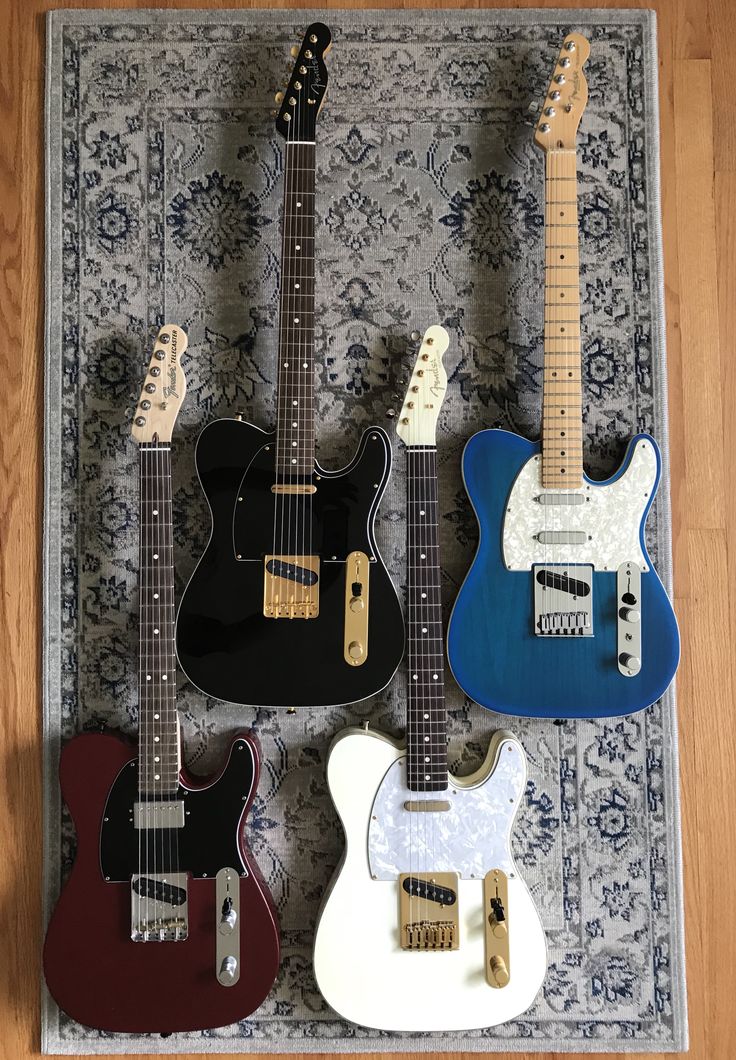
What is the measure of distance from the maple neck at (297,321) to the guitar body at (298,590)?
1.6 inches

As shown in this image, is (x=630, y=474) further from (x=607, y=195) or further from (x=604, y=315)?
(x=607, y=195)

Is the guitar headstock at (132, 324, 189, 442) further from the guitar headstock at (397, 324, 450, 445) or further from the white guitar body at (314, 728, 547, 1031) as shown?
the white guitar body at (314, 728, 547, 1031)

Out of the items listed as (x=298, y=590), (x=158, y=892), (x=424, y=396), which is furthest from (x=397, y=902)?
(x=424, y=396)

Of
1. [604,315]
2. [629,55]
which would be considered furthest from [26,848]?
[629,55]

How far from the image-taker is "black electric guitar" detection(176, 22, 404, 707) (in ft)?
4.62

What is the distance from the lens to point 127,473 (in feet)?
4.99

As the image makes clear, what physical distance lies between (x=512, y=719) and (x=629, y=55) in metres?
1.36

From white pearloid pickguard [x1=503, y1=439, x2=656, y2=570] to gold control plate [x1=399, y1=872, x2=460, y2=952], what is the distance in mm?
591

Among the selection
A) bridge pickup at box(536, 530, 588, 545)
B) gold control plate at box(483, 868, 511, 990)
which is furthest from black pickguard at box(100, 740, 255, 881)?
bridge pickup at box(536, 530, 588, 545)

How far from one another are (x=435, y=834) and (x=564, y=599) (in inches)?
19.4

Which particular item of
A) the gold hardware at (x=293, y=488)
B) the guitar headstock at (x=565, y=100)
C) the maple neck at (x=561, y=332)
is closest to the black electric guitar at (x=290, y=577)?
the gold hardware at (x=293, y=488)

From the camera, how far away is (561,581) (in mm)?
1415

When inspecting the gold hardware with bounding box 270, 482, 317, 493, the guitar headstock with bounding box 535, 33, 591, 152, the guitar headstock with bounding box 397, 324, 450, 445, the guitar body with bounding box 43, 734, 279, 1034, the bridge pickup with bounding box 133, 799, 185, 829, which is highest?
the guitar headstock with bounding box 535, 33, 591, 152

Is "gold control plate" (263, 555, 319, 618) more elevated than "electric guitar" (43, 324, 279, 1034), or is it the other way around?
"gold control plate" (263, 555, 319, 618)
